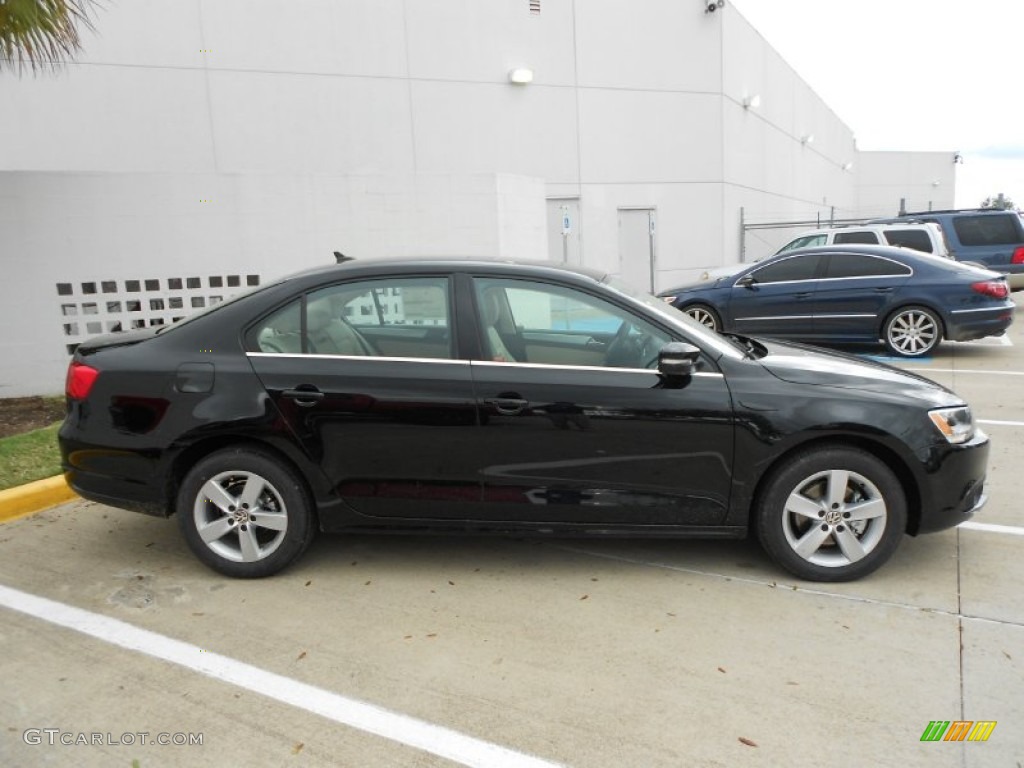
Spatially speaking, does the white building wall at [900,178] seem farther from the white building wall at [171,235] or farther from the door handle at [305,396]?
the door handle at [305,396]

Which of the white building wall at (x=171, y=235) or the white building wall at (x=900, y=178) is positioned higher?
the white building wall at (x=900, y=178)

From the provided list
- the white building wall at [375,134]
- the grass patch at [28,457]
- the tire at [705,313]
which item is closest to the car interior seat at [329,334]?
the grass patch at [28,457]

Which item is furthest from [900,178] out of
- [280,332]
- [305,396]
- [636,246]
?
[305,396]

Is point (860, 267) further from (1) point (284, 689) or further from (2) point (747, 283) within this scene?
(1) point (284, 689)

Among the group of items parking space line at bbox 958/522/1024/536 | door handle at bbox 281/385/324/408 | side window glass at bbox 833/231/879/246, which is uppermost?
side window glass at bbox 833/231/879/246

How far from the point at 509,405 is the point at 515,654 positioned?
1133 mm

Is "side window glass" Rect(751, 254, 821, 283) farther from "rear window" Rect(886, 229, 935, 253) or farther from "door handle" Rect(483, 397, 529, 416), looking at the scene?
"door handle" Rect(483, 397, 529, 416)

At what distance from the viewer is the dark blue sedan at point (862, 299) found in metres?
9.48

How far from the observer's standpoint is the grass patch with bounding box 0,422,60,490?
5074mm

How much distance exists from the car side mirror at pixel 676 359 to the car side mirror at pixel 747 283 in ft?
24.6

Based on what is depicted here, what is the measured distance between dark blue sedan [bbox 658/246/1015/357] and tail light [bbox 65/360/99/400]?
336 inches

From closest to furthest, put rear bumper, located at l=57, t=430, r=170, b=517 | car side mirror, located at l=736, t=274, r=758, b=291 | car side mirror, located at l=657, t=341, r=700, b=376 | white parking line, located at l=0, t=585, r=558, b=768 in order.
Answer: white parking line, located at l=0, t=585, r=558, b=768
car side mirror, located at l=657, t=341, r=700, b=376
rear bumper, located at l=57, t=430, r=170, b=517
car side mirror, located at l=736, t=274, r=758, b=291

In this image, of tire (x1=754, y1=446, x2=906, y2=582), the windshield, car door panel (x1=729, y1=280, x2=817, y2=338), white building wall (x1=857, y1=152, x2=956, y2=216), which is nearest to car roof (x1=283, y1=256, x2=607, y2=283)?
the windshield

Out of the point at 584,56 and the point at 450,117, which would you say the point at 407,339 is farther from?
the point at 584,56
